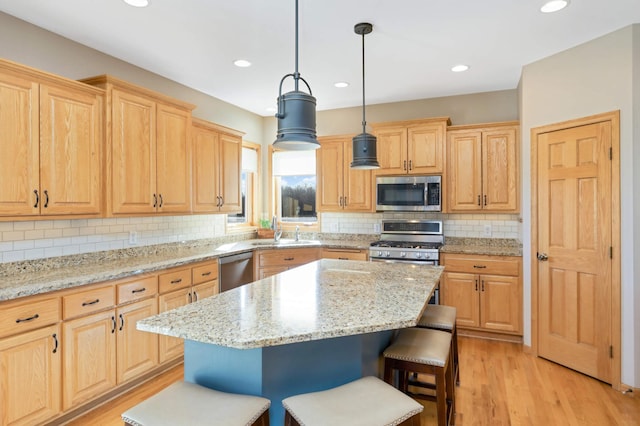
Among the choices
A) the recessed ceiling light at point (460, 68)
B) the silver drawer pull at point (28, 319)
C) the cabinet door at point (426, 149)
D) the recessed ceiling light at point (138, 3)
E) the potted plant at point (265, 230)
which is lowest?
the silver drawer pull at point (28, 319)

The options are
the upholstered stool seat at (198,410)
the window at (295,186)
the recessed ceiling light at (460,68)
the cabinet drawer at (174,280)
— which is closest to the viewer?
the upholstered stool seat at (198,410)

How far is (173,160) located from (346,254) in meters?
2.27

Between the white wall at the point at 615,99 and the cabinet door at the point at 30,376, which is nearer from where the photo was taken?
the cabinet door at the point at 30,376

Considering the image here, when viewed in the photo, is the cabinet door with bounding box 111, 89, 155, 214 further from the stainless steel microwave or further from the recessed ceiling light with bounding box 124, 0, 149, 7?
the stainless steel microwave

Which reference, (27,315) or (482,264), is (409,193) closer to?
(482,264)

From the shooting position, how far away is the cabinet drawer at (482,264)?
152 inches

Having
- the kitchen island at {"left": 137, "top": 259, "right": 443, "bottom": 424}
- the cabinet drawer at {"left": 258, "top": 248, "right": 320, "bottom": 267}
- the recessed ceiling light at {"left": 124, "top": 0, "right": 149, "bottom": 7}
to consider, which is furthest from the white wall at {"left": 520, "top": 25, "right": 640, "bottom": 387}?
the recessed ceiling light at {"left": 124, "top": 0, "right": 149, "bottom": 7}

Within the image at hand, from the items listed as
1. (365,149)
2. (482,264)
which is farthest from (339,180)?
(365,149)

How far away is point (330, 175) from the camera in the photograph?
16.6 feet

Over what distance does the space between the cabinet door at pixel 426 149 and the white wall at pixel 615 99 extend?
1.06m

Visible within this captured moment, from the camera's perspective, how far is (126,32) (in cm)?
292

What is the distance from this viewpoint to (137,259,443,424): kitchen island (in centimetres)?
143

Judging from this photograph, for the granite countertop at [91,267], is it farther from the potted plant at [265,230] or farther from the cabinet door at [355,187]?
the cabinet door at [355,187]

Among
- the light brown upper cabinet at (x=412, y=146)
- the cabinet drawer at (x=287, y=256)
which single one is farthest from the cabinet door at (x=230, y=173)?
the light brown upper cabinet at (x=412, y=146)
